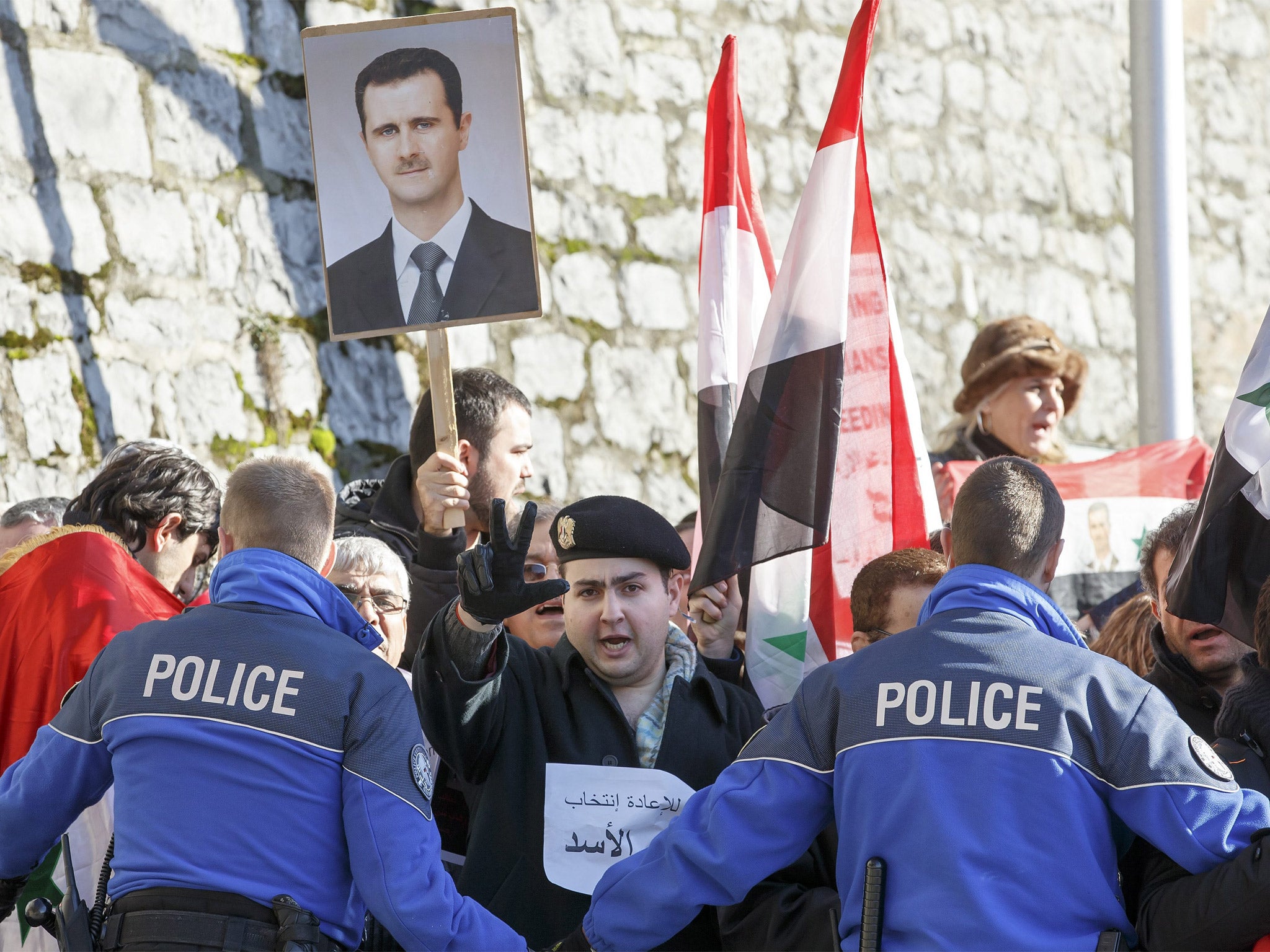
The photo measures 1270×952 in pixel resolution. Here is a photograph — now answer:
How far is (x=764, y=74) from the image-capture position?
6871mm

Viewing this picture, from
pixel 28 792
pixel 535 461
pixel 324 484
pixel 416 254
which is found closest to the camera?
pixel 28 792

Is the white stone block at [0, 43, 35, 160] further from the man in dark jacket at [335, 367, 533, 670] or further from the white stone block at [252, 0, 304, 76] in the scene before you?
the man in dark jacket at [335, 367, 533, 670]

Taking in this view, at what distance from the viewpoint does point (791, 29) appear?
7.00 meters

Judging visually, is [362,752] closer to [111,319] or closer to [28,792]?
[28,792]

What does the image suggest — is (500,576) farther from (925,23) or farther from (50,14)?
(925,23)

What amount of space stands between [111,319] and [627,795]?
2893 mm

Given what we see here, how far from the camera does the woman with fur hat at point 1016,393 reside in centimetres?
514

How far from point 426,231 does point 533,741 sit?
1263mm

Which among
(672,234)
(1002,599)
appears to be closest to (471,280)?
(1002,599)

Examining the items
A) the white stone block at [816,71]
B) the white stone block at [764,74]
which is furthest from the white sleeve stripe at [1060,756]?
the white stone block at [816,71]

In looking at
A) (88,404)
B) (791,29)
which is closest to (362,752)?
(88,404)

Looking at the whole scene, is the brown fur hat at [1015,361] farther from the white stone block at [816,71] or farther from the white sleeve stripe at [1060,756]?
the white sleeve stripe at [1060,756]

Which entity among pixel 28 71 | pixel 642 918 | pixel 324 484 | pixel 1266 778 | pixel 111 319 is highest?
pixel 28 71

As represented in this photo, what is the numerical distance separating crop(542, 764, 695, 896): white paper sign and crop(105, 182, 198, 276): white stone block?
287 cm
